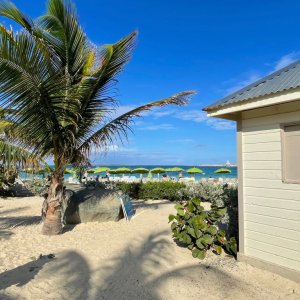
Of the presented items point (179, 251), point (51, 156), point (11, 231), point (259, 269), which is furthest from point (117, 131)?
point (259, 269)

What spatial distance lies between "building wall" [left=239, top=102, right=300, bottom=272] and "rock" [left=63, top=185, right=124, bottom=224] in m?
4.52

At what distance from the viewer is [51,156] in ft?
25.7

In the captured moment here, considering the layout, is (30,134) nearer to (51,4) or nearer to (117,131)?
(117,131)

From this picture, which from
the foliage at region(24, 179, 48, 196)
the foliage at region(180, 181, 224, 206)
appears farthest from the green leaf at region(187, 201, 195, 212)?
the foliage at region(24, 179, 48, 196)

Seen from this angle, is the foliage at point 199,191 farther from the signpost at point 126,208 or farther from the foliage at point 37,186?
the foliage at point 37,186

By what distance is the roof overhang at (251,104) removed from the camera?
4.44 metres

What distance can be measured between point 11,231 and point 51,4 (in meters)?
5.85

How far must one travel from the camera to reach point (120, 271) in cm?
523

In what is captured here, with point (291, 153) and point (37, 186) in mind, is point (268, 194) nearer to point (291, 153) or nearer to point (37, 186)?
point (291, 153)

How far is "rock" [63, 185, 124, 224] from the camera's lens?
344 inches

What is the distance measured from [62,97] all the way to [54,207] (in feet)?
9.02

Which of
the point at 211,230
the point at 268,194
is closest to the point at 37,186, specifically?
the point at 211,230

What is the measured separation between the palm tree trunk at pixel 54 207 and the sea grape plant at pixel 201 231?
3.03 meters

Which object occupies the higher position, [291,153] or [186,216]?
[291,153]
